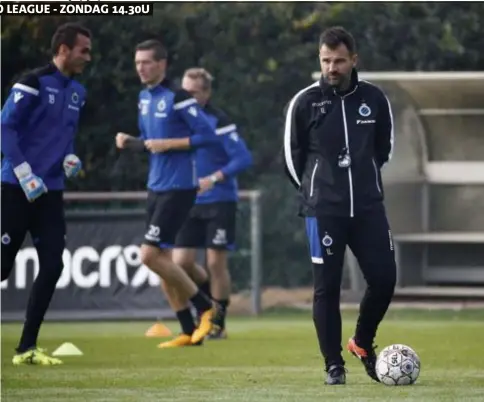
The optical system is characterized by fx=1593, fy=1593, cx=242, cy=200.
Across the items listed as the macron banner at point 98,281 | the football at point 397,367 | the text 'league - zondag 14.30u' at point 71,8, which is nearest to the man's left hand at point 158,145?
the text 'league - zondag 14.30u' at point 71,8

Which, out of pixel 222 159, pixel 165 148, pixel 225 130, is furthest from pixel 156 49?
pixel 222 159

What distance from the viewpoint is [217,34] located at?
62.4ft

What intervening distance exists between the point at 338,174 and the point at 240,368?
2183 mm

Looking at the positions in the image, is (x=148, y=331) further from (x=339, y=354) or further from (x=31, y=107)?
(x=339, y=354)

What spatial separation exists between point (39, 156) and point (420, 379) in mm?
3258

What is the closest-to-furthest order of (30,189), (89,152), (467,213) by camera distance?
(30,189) → (467,213) → (89,152)

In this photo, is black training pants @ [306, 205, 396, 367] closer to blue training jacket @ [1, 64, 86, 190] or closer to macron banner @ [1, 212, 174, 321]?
blue training jacket @ [1, 64, 86, 190]

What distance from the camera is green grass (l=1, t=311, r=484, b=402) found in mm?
8594

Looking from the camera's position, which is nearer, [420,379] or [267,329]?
[420,379]

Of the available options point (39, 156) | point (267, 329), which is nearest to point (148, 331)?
point (267, 329)

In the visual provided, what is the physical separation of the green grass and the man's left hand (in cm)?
157

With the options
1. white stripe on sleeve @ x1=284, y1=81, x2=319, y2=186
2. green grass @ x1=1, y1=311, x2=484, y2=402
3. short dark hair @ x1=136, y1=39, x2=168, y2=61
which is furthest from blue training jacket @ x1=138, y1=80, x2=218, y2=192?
white stripe on sleeve @ x1=284, y1=81, x2=319, y2=186

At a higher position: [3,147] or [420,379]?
[3,147]

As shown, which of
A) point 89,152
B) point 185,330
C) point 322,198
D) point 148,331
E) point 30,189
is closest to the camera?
point 322,198
